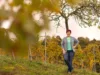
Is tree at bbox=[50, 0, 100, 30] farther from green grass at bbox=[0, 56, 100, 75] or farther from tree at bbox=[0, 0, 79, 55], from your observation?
tree at bbox=[0, 0, 79, 55]

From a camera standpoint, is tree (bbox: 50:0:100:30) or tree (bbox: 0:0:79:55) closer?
tree (bbox: 0:0:79:55)

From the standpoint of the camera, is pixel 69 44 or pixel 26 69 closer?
pixel 69 44

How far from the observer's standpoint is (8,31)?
100cm

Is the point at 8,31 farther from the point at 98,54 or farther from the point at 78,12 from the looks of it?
the point at 98,54

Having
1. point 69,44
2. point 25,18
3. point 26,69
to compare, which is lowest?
point 26,69

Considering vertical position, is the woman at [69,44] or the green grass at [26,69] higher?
the woman at [69,44]

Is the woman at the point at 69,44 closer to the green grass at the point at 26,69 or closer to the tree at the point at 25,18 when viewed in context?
the green grass at the point at 26,69

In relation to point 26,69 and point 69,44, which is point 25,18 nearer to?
point 69,44

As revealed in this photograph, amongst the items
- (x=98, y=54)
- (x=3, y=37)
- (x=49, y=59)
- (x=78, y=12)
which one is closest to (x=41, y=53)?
(x=49, y=59)

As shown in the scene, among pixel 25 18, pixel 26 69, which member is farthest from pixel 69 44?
pixel 25 18

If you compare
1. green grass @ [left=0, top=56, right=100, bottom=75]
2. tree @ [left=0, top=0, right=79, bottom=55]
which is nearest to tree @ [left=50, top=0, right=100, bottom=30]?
green grass @ [left=0, top=56, right=100, bottom=75]

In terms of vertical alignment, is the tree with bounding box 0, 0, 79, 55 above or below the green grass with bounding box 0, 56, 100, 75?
above

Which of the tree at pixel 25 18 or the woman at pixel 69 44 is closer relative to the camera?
the tree at pixel 25 18

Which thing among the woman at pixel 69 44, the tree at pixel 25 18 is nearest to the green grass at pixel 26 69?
the woman at pixel 69 44
